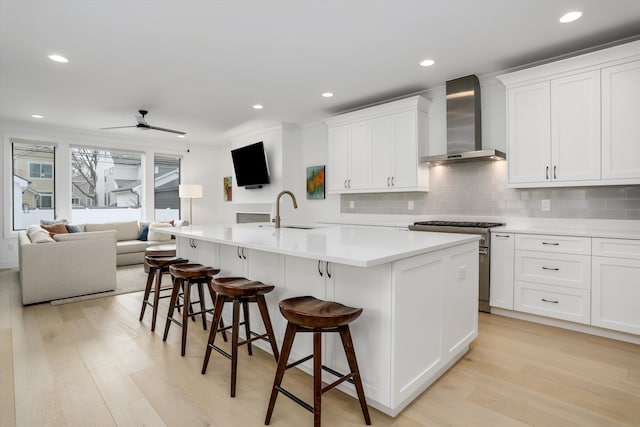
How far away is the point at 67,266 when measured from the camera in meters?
3.96

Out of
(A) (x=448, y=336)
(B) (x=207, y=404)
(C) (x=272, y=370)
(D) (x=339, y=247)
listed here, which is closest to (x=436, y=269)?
(A) (x=448, y=336)

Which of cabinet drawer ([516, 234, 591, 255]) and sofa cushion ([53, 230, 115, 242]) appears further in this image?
sofa cushion ([53, 230, 115, 242])

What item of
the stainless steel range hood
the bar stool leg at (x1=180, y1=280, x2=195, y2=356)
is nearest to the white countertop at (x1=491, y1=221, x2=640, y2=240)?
the stainless steel range hood

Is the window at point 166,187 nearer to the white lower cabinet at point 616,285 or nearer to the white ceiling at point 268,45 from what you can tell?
Result: the white ceiling at point 268,45

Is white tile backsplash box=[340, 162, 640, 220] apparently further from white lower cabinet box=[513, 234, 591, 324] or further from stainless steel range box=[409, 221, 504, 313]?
white lower cabinet box=[513, 234, 591, 324]

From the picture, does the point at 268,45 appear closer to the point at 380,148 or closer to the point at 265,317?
the point at 380,148

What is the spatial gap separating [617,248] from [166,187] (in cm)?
767

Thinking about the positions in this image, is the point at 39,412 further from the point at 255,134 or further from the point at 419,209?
the point at 255,134

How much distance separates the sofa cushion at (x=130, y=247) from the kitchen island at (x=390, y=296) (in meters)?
4.47

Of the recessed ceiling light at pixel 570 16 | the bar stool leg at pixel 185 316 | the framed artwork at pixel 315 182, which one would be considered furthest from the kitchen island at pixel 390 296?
the framed artwork at pixel 315 182

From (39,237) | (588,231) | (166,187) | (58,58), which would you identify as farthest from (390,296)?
(166,187)

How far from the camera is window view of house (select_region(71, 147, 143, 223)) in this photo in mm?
6648

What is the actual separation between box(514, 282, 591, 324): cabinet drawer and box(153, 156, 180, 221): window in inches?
271

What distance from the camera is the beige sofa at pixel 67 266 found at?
3752 millimetres
